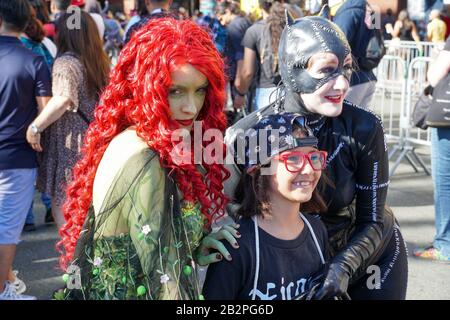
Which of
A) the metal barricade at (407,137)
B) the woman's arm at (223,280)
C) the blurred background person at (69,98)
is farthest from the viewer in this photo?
the metal barricade at (407,137)

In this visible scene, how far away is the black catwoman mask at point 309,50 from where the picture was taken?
7.86 feet

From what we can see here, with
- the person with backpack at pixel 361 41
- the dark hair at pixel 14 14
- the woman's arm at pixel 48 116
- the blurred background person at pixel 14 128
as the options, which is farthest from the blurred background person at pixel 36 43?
the person with backpack at pixel 361 41

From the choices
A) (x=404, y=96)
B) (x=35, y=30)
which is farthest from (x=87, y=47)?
(x=404, y=96)

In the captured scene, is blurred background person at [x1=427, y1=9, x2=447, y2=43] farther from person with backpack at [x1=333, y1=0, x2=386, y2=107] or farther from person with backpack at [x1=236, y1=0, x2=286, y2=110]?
person with backpack at [x1=333, y1=0, x2=386, y2=107]

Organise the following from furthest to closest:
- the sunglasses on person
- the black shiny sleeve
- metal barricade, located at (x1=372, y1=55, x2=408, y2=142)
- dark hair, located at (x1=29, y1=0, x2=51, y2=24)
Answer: metal barricade, located at (x1=372, y1=55, x2=408, y2=142) → dark hair, located at (x1=29, y1=0, x2=51, y2=24) → the black shiny sleeve → the sunglasses on person

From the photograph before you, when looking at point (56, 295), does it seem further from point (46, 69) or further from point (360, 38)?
point (360, 38)

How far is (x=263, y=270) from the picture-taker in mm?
2154

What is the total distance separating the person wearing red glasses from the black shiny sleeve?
0.25 metres

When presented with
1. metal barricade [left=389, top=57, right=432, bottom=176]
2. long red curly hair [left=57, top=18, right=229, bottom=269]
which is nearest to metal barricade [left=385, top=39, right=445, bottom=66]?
metal barricade [left=389, top=57, right=432, bottom=176]

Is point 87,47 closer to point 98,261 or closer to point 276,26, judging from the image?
point 276,26

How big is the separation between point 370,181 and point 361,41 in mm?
3596

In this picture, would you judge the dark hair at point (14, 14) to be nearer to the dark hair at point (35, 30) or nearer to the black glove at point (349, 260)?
the dark hair at point (35, 30)

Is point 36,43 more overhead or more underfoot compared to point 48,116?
more overhead

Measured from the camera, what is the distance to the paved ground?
15.4 feet
